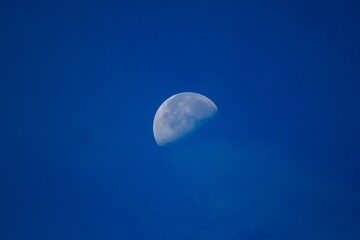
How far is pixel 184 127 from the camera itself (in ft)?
26.5

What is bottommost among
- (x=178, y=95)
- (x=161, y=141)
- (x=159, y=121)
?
(x=161, y=141)

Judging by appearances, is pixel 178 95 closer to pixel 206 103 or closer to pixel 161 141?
pixel 206 103

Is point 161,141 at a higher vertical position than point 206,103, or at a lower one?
lower

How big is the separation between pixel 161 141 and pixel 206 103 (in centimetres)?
214

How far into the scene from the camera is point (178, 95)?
8.47 m

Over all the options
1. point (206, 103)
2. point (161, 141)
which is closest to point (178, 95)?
point (206, 103)

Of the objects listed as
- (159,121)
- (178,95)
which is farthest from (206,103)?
(159,121)

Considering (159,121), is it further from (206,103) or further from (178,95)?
(206,103)

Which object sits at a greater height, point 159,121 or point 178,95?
point 178,95

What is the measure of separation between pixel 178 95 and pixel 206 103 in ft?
3.57

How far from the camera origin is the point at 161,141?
813 centimetres

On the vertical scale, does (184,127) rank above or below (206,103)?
below

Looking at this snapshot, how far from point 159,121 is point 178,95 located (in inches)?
47.3

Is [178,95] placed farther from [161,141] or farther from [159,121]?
[161,141]
